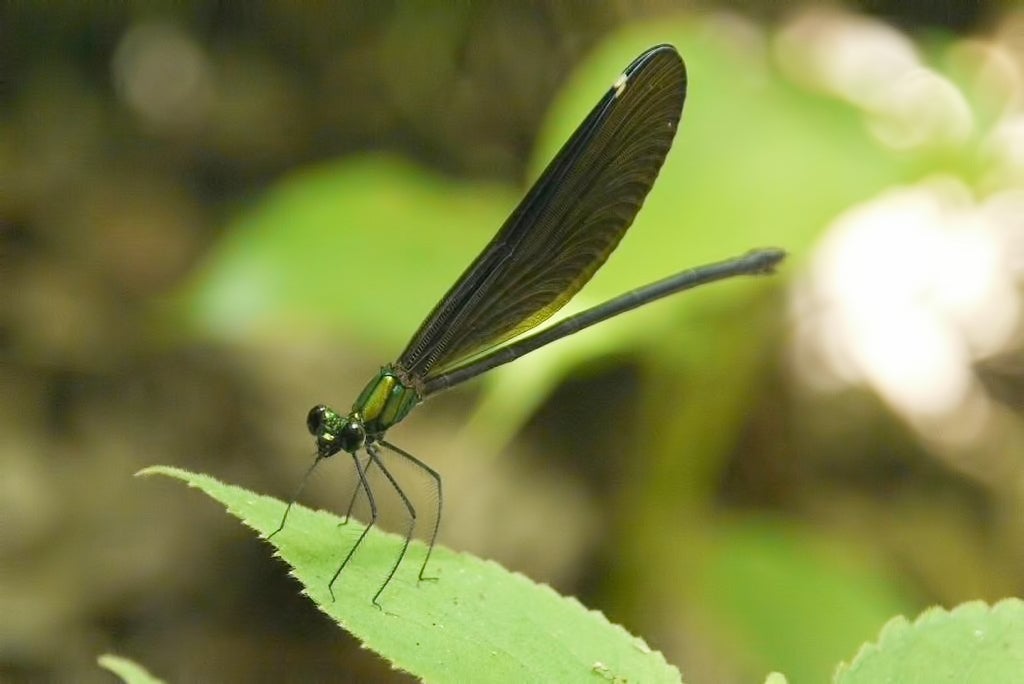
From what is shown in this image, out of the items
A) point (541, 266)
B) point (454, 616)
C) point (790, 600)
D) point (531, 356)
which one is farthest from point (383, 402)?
point (790, 600)

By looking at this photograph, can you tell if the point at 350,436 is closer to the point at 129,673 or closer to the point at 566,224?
the point at 566,224

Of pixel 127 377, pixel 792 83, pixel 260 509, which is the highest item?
pixel 792 83

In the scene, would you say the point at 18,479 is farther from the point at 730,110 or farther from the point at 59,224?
the point at 730,110

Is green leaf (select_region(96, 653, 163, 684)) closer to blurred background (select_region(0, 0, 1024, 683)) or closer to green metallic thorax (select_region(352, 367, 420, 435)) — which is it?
green metallic thorax (select_region(352, 367, 420, 435))

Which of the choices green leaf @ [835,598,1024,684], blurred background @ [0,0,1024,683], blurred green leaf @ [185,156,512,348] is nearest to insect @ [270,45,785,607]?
blurred background @ [0,0,1024,683]

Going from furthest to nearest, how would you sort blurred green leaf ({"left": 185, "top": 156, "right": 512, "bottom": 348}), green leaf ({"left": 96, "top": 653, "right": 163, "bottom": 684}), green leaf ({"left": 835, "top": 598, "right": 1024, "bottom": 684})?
blurred green leaf ({"left": 185, "top": 156, "right": 512, "bottom": 348})
green leaf ({"left": 835, "top": 598, "right": 1024, "bottom": 684})
green leaf ({"left": 96, "top": 653, "right": 163, "bottom": 684})

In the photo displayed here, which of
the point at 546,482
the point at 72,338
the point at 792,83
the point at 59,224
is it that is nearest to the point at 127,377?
the point at 72,338

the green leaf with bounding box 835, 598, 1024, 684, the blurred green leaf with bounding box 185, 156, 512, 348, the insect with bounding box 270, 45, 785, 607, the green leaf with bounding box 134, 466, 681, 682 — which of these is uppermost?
the blurred green leaf with bounding box 185, 156, 512, 348

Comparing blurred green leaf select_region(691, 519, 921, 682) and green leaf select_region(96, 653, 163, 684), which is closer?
green leaf select_region(96, 653, 163, 684)
